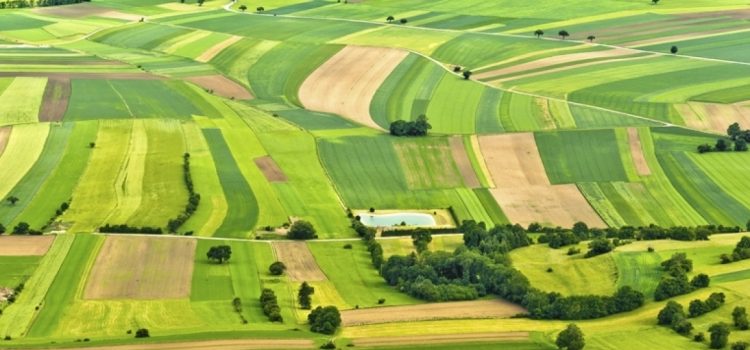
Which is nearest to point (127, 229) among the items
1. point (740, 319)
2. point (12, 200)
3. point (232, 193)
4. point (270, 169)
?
point (12, 200)

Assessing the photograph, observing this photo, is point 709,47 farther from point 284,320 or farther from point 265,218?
point 284,320

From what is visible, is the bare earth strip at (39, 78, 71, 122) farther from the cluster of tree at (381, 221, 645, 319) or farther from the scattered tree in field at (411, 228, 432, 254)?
the cluster of tree at (381, 221, 645, 319)

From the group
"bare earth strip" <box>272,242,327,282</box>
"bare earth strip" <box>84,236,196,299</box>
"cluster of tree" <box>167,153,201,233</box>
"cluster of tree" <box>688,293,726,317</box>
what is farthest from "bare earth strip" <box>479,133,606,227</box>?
"bare earth strip" <box>84,236,196,299</box>

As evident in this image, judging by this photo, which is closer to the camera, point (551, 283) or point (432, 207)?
point (551, 283)

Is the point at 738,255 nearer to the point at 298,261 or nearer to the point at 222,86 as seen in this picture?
the point at 298,261

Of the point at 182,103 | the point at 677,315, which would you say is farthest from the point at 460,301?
the point at 182,103

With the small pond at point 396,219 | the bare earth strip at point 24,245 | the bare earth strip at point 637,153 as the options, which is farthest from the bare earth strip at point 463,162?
the bare earth strip at point 24,245
